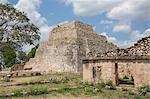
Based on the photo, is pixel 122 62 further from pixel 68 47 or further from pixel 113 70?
pixel 68 47

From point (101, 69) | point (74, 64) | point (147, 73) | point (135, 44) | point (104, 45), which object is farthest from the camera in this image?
point (104, 45)

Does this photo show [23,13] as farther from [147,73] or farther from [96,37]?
[96,37]

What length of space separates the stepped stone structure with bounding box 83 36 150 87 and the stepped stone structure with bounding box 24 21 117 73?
12727 mm

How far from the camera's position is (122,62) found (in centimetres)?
1777

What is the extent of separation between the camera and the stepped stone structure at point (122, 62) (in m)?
16.4

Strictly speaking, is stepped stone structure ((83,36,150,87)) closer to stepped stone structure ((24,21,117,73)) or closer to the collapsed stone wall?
the collapsed stone wall

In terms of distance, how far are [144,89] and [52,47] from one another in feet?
68.5

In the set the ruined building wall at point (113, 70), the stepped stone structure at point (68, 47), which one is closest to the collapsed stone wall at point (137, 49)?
the ruined building wall at point (113, 70)

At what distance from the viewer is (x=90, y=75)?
1947 cm

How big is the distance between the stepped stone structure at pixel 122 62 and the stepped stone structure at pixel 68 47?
12.7 metres

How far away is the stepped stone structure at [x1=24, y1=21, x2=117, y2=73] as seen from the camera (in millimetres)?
33750

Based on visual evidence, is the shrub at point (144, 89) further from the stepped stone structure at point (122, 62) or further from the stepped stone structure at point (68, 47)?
the stepped stone structure at point (68, 47)

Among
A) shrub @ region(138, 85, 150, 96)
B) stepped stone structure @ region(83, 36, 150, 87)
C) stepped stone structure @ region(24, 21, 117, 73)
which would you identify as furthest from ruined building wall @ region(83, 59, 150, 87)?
stepped stone structure @ region(24, 21, 117, 73)

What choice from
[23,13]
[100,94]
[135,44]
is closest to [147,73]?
[100,94]
